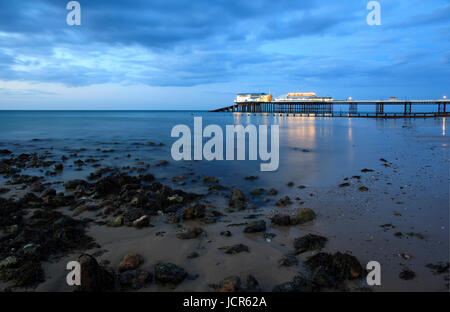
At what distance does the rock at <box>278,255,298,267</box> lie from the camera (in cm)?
502

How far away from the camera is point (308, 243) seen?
18.6 feet

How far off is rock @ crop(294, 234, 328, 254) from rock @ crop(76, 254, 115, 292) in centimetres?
353

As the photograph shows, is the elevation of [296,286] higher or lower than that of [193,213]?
lower

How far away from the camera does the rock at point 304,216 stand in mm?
6891

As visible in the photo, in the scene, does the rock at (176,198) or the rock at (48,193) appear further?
the rock at (48,193)

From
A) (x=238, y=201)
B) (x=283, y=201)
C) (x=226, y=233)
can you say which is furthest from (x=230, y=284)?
(x=283, y=201)

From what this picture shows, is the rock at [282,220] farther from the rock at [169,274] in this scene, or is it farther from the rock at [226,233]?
the rock at [169,274]

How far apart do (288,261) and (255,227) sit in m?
1.48

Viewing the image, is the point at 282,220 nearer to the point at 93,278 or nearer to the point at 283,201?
the point at 283,201

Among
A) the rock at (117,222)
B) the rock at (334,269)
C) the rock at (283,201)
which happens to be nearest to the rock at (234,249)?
the rock at (334,269)

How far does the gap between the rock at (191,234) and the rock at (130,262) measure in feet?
3.96

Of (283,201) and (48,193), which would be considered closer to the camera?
(283,201)

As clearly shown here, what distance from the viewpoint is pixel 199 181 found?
1164cm

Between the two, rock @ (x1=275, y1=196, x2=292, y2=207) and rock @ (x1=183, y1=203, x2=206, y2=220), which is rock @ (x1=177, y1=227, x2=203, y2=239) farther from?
rock @ (x1=275, y1=196, x2=292, y2=207)
